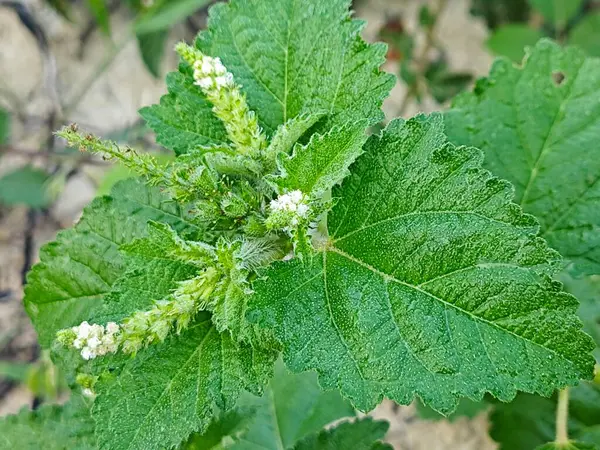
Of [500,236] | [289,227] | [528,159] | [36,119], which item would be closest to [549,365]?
[500,236]

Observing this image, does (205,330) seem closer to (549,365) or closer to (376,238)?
(376,238)

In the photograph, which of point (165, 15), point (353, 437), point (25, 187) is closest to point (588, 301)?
point (353, 437)

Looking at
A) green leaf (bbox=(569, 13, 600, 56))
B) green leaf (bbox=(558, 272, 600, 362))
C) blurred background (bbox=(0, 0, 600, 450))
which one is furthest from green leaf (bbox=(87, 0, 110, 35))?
green leaf (bbox=(558, 272, 600, 362))

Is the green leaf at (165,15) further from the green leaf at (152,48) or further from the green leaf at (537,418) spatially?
the green leaf at (537,418)

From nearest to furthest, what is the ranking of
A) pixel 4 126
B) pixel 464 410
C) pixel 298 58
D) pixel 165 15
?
pixel 298 58, pixel 464 410, pixel 165 15, pixel 4 126

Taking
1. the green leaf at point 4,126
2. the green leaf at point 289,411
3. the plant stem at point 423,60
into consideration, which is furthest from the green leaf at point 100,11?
the green leaf at point 289,411

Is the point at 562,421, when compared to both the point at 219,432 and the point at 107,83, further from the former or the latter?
the point at 107,83
